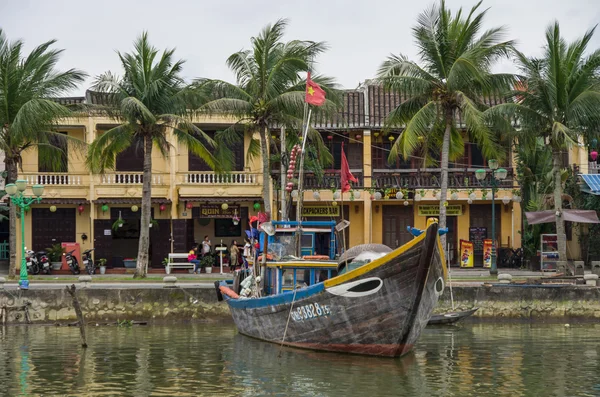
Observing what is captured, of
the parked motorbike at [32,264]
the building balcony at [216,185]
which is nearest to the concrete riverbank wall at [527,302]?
the building balcony at [216,185]

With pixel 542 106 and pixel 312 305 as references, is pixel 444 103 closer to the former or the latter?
pixel 542 106

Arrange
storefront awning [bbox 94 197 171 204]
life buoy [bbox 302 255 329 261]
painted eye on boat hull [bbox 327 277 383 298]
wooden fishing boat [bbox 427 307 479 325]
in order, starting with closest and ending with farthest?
painted eye on boat hull [bbox 327 277 383 298] < life buoy [bbox 302 255 329 261] < wooden fishing boat [bbox 427 307 479 325] < storefront awning [bbox 94 197 171 204]

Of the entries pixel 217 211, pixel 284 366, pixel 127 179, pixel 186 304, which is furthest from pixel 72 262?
pixel 284 366

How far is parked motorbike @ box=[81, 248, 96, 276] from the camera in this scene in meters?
41.3

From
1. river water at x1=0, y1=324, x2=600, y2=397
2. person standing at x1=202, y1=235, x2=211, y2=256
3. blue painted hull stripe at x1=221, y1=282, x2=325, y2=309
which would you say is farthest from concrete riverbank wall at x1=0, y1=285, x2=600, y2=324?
person standing at x1=202, y1=235, x2=211, y2=256

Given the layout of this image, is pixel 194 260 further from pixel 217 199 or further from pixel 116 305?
pixel 116 305

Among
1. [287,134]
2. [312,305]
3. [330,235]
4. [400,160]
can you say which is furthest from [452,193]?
[312,305]

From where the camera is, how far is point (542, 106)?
33.4m

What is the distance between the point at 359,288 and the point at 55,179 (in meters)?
25.4

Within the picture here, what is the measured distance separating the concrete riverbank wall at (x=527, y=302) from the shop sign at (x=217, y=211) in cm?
1620

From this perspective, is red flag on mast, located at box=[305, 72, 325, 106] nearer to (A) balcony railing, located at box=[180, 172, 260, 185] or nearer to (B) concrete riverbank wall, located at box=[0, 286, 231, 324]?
(B) concrete riverbank wall, located at box=[0, 286, 231, 324]

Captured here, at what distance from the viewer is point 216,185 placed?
143 ft

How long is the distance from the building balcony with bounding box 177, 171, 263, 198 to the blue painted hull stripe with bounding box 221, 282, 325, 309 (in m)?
17.0

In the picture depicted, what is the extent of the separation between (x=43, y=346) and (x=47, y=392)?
649 centimetres
